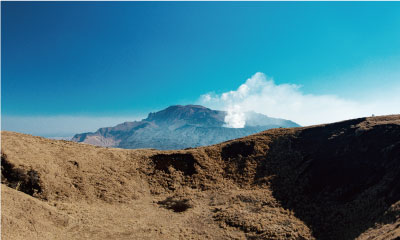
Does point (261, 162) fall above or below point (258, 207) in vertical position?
above

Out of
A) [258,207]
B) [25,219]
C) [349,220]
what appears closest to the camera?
[25,219]

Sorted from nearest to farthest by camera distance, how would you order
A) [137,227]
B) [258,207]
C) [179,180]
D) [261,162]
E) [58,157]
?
[137,227]
[258,207]
[58,157]
[179,180]
[261,162]

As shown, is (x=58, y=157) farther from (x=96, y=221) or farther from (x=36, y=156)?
(x=96, y=221)

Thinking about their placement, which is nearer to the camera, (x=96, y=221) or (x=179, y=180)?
(x=96, y=221)

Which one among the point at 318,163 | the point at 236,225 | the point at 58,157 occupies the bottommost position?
the point at 236,225

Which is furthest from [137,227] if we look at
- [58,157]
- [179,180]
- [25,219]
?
[58,157]

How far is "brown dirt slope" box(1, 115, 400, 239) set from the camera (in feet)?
73.6

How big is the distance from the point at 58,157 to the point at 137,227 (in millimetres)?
21206

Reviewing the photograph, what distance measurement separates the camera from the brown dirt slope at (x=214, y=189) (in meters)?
22.4

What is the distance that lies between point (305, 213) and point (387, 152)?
17549mm

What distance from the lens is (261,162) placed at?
41906 mm

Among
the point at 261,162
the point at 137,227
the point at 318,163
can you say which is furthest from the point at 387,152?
the point at 137,227

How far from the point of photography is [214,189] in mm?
35938

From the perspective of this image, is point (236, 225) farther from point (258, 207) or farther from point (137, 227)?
point (137, 227)
